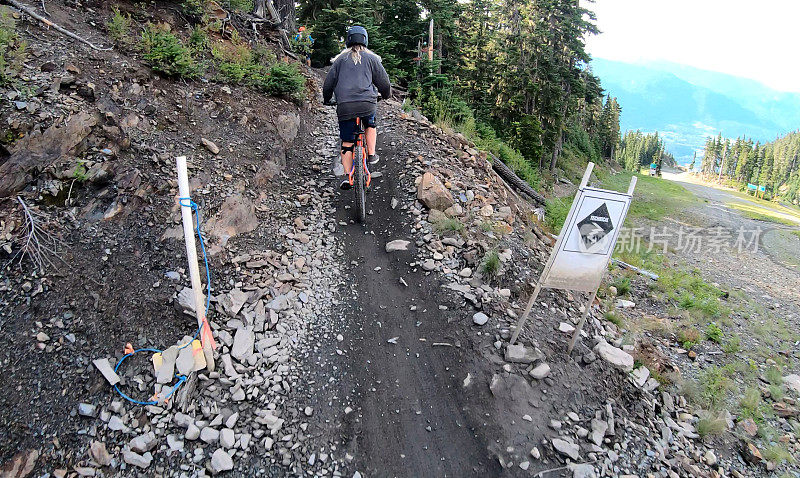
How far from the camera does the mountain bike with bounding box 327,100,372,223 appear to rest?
706 centimetres

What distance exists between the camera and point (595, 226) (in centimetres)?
471

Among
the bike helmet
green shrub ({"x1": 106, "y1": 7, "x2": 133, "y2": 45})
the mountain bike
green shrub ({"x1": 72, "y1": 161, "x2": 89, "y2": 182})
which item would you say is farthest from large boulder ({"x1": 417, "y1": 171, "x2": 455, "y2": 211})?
green shrub ({"x1": 106, "y1": 7, "x2": 133, "y2": 45})

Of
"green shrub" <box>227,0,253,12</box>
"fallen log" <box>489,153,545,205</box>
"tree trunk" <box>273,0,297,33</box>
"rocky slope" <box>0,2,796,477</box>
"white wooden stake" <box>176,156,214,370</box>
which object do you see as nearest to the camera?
"rocky slope" <box>0,2,796,477</box>

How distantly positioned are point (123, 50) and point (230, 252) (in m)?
4.86

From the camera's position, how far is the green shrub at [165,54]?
7.54m

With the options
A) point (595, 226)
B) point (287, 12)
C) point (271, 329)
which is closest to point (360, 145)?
point (271, 329)

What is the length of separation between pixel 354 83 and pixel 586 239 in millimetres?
4424

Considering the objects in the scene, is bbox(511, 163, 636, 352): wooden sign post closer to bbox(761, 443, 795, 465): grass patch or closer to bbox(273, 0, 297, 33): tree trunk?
bbox(761, 443, 795, 465): grass patch

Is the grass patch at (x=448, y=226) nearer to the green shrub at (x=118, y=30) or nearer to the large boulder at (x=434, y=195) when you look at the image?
the large boulder at (x=434, y=195)

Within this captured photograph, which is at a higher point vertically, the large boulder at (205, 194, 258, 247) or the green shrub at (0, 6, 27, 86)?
the green shrub at (0, 6, 27, 86)

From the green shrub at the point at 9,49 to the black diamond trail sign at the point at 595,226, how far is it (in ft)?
26.1

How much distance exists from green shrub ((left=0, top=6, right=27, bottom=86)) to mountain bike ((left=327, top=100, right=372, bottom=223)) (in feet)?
14.7

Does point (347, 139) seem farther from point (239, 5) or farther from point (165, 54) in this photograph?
point (239, 5)

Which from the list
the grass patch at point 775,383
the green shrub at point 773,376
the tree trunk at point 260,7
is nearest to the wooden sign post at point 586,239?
the grass patch at point 775,383
